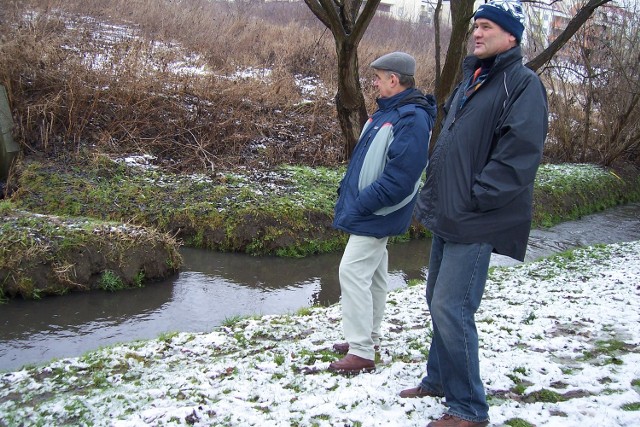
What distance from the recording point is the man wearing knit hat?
3137 millimetres

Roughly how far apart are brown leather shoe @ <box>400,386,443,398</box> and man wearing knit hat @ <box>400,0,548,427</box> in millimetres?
421

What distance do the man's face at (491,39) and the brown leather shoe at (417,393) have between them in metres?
2.10

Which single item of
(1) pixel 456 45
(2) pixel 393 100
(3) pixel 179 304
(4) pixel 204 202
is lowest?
(3) pixel 179 304

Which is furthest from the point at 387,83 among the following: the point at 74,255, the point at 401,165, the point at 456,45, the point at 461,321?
the point at 456,45

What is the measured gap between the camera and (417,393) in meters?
3.95

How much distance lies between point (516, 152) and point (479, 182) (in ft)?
0.78

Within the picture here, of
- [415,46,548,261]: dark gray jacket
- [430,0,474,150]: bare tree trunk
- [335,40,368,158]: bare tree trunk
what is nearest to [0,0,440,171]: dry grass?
[335,40,368,158]: bare tree trunk

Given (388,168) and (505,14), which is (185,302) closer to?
(388,168)

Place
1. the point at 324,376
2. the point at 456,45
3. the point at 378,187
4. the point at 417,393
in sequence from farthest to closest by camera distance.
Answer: the point at 456,45 < the point at 324,376 < the point at 378,187 < the point at 417,393

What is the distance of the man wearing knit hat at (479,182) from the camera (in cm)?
→ 314

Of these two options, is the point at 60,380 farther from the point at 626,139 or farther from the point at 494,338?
the point at 626,139

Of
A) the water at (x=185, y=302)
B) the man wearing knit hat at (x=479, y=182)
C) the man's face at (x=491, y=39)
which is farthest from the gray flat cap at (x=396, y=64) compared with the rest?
the water at (x=185, y=302)

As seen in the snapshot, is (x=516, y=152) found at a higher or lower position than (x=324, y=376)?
higher

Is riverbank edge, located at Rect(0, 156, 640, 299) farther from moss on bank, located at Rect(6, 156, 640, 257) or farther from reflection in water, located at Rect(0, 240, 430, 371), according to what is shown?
reflection in water, located at Rect(0, 240, 430, 371)
